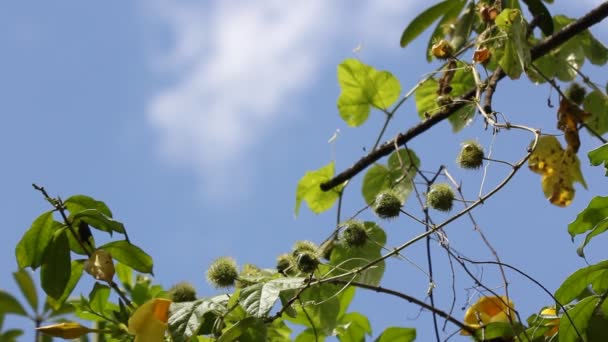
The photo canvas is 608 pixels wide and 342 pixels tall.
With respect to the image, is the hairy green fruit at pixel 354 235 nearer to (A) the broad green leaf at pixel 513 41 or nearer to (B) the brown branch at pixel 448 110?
(B) the brown branch at pixel 448 110

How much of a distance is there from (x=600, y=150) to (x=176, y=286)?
120 cm

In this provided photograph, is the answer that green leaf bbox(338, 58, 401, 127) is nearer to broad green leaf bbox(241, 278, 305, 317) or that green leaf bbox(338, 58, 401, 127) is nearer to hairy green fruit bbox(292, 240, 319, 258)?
hairy green fruit bbox(292, 240, 319, 258)

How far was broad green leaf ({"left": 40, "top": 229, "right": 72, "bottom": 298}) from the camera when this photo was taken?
244 centimetres

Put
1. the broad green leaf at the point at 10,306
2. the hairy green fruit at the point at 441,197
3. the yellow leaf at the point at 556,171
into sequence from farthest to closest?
the broad green leaf at the point at 10,306 → the yellow leaf at the point at 556,171 → the hairy green fruit at the point at 441,197

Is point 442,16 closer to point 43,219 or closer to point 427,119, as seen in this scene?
point 427,119

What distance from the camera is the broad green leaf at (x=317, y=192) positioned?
3.23m

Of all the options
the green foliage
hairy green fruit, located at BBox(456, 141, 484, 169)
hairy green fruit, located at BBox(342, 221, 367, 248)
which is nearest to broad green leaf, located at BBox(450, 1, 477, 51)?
the green foliage

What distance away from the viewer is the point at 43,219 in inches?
96.5

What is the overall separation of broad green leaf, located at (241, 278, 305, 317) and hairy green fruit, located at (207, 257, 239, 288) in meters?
0.39

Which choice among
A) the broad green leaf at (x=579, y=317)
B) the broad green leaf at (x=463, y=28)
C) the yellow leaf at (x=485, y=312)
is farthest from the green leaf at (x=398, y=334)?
the broad green leaf at (x=463, y=28)

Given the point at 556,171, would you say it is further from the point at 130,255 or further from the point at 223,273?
the point at 130,255

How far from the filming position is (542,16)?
311cm

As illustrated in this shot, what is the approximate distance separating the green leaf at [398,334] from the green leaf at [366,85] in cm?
93

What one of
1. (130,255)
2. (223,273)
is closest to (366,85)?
(223,273)
